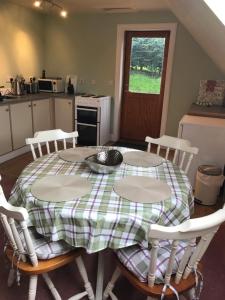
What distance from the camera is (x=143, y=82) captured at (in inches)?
177

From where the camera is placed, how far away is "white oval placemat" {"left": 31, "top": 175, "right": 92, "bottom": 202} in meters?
1.28

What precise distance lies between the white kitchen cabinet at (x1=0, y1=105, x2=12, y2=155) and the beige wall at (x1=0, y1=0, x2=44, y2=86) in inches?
34.0

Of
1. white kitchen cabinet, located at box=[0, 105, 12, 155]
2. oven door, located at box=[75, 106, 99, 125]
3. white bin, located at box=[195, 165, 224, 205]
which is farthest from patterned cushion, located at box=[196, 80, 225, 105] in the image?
white kitchen cabinet, located at box=[0, 105, 12, 155]

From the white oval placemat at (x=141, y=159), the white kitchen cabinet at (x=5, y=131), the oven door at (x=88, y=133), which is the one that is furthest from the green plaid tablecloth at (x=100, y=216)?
the oven door at (x=88, y=133)

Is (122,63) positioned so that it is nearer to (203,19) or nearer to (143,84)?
(143,84)

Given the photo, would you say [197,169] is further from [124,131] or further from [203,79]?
[124,131]

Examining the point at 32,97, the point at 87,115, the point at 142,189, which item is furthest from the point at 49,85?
the point at 142,189

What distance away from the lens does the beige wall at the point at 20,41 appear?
3842mm

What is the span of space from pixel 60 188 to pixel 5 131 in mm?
2498

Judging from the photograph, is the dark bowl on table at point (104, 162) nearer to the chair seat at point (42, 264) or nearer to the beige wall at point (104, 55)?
the chair seat at point (42, 264)

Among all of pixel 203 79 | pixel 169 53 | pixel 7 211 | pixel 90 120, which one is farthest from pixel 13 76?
pixel 7 211

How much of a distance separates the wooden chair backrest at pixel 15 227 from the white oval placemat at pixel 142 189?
0.51 metres

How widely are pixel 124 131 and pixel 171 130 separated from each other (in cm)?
97

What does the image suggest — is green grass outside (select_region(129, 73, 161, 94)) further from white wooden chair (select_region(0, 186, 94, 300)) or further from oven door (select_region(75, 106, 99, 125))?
white wooden chair (select_region(0, 186, 94, 300))
